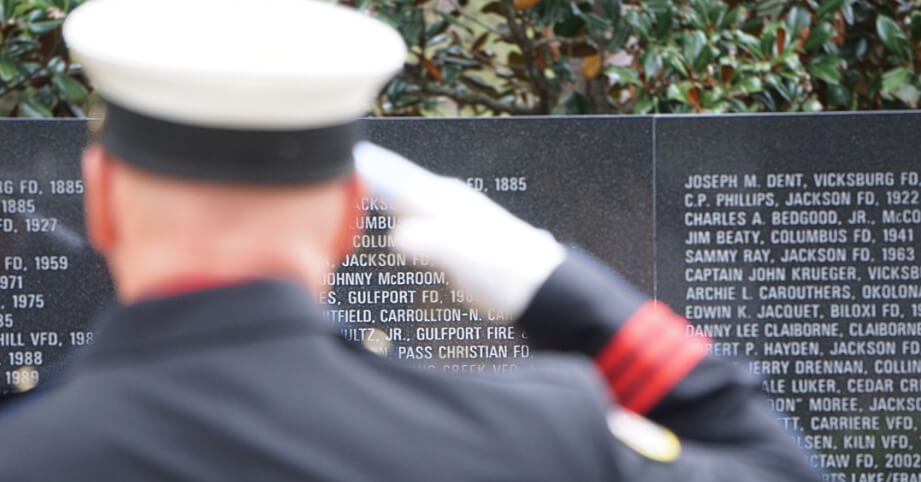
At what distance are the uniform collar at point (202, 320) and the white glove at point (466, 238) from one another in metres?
0.22

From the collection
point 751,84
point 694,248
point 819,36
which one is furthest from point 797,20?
point 694,248

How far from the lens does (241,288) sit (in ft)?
4.40

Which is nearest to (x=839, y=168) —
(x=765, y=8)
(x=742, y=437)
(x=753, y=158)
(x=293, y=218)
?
(x=753, y=158)

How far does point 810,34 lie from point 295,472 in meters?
3.89

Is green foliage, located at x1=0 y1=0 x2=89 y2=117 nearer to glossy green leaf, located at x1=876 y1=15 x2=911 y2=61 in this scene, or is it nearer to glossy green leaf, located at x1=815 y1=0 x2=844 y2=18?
glossy green leaf, located at x1=815 y1=0 x2=844 y2=18

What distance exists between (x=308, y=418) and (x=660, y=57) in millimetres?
3592

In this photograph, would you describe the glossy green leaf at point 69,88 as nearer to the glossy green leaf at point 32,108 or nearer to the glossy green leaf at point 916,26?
the glossy green leaf at point 32,108

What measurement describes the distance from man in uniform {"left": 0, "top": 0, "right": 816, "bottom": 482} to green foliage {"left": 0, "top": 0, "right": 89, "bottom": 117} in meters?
3.28

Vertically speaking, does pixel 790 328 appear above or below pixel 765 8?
below

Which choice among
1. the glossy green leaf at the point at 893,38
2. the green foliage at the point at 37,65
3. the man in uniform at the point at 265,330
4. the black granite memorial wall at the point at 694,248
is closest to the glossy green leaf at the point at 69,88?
the green foliage at the point at 37,65

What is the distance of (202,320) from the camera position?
4.38 ft

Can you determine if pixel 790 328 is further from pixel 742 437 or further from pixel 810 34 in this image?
pixel 742 437

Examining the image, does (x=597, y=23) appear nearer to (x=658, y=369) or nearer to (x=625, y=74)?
(x=625, y=74)

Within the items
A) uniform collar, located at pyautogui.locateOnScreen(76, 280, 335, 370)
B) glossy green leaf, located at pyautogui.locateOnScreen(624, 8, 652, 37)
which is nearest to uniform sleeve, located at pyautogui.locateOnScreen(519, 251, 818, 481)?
uniform collar, located at pyautogui.locateOnScreen(76, 280, 335, 370)
